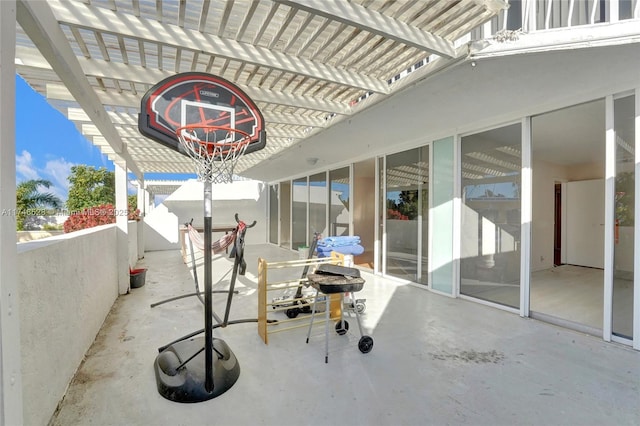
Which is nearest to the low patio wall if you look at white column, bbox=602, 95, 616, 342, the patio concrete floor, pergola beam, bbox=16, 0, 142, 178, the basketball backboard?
the patio concrete floor

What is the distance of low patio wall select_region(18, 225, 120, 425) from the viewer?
5.15 ft

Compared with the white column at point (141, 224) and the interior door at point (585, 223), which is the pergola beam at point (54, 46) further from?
the interior door at point (585, 223)

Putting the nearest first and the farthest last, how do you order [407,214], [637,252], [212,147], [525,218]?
[212,147]
[637,252]
[525,218]
[407,214]

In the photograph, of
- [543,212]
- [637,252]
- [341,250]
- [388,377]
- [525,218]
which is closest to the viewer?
[388,377]

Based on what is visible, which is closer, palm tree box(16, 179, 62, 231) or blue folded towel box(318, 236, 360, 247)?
blue folded towel box(318, 236, 360, 247)

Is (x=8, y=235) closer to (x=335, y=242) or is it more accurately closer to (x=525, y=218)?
(x=335, y=242)

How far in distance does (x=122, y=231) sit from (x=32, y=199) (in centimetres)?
1306

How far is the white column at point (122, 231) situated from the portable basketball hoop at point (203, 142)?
2.62m

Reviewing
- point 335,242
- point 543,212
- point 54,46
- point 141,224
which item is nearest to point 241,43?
point 54,46

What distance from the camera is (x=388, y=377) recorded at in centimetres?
229

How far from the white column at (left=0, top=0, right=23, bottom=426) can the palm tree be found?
15263 millimetres

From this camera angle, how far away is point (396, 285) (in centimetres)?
521

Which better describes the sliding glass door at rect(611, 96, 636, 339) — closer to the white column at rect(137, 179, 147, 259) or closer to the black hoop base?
the black hoop base

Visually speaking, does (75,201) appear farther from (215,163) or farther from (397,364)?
(397,364)
